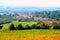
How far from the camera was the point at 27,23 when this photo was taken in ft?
7.16

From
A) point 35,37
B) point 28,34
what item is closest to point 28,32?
point 28,34

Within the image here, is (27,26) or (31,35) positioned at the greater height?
(27,26)

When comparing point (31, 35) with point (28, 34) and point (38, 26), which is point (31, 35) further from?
point (38, 26)

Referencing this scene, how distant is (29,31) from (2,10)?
594 millimetres

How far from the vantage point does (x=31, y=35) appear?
2.16 m

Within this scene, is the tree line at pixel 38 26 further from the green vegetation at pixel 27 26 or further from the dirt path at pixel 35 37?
the dirt path at pixel 35 37

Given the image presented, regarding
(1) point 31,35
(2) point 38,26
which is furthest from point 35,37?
(2) point 38,26

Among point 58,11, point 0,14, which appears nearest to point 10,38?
point 0,14

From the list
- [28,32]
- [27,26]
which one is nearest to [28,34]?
[28,32]

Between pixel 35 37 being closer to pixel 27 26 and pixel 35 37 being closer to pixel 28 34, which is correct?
pixel 28 34

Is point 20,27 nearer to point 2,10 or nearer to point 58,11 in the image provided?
point 2,10

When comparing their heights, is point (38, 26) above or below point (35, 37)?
above
